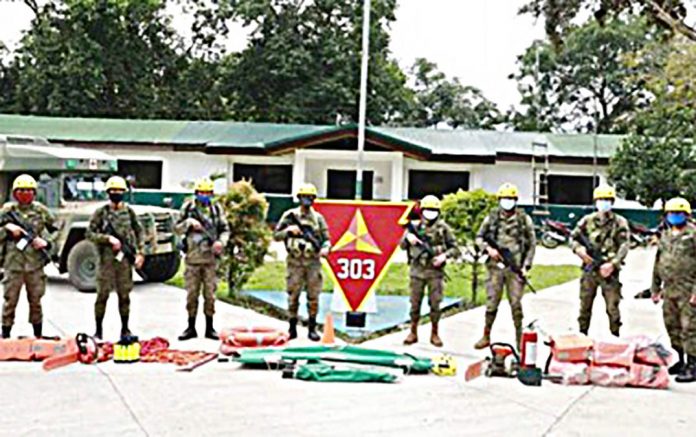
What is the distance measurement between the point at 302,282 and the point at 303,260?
0.98 feet

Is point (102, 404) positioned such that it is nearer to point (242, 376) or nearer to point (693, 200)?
point (242, 376)

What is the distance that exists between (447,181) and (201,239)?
21.2 m

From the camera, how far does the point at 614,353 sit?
8.69 meters

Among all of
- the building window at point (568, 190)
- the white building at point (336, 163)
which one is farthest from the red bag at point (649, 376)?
the building window at point (568, 190)

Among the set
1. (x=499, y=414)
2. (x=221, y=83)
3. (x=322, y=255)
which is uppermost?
(x=221, y=83)

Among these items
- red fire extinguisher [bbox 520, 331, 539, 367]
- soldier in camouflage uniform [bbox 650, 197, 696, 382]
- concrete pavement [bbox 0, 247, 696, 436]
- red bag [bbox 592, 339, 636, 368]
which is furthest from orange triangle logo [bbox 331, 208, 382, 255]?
soldier in camouflage uniform [bbox 650, 197, 696, 382]

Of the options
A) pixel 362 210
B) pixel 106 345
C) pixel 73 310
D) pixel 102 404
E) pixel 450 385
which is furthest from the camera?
pixel 73 310

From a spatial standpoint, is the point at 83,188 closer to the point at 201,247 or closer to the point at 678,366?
the point at 201,247

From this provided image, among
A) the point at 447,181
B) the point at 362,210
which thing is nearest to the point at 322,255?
the point at 362,210

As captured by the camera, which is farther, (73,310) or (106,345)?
(73,310)

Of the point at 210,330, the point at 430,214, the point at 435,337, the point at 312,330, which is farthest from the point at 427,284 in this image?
the point at 210,330

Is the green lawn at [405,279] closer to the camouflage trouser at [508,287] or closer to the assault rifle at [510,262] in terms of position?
the camouflage trouser at [508,287]

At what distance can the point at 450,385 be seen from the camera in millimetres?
8477

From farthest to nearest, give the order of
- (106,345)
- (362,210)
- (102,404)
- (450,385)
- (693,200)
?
(693,200)
(362,210)
(106,345)
(450,385)
(102,404)
